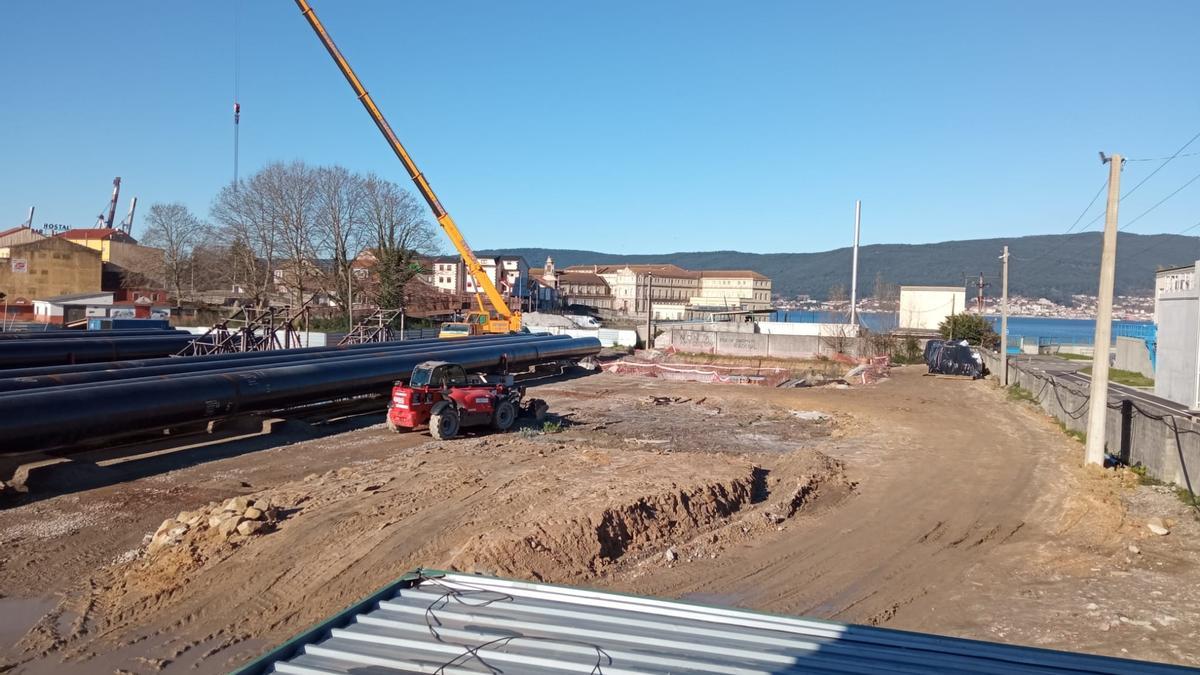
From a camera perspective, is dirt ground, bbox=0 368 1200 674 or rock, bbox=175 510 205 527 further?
rock, bbox=175 510 205 527

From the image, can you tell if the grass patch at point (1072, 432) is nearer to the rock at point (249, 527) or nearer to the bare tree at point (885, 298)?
the rock at point (249, 527)

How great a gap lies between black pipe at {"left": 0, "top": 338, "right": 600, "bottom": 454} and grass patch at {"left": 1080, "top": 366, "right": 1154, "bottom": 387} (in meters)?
32.1

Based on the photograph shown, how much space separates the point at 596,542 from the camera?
10672mm

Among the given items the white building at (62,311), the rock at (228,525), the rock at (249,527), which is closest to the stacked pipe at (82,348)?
the rock at (228,525)

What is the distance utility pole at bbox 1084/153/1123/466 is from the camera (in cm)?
1593

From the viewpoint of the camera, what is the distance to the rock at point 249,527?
10609mm

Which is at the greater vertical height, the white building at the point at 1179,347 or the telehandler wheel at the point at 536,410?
the white building at the point at 1179,347

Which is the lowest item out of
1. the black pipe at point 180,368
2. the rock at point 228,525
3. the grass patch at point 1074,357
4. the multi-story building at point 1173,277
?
the rock at point 228,525

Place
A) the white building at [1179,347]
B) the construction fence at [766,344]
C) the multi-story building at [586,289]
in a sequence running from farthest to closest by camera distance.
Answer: the multi-story building at [586,289] < the construction fence at [766,344] < the white building at [1179,347]

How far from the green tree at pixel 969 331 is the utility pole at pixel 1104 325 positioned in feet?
135

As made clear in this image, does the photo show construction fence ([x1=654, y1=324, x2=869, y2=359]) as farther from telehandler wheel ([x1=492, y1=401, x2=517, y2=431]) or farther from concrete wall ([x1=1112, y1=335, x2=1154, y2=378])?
telehandler wheel ([x1=492, y1=401, x2=517, y2=431])

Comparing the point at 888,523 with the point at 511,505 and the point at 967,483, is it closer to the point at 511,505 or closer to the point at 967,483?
the point at 967,483

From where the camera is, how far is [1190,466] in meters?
14.4

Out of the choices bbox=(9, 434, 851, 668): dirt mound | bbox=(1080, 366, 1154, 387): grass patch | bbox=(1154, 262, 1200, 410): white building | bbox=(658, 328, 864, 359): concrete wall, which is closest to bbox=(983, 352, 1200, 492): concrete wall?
bbox=(1154, 262, 1200, 410): white building
